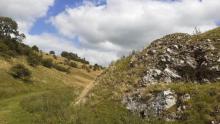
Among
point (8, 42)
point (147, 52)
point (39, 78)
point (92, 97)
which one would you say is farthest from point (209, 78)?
point (8, 42)

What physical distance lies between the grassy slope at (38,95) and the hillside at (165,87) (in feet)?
10.6

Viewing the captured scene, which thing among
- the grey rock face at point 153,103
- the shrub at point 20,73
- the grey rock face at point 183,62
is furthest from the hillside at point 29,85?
the grey rock face at point 183,62

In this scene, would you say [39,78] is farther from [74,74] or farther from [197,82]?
[197,82]

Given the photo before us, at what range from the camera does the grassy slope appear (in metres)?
29.9

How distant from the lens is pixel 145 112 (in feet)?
77.6

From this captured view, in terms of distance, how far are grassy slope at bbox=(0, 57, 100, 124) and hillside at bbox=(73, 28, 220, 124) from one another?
10.6 ft

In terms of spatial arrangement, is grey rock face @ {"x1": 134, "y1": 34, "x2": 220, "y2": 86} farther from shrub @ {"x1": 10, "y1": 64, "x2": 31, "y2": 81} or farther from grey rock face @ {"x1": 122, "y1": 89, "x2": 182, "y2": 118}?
shrub @ {"x1": 10, "y1": 64, "x2": 31, "y2": 81}

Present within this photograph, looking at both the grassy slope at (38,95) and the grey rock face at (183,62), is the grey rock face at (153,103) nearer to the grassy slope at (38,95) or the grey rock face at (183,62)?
the grey rock face at (183,62)

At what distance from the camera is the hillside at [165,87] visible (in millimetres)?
21659

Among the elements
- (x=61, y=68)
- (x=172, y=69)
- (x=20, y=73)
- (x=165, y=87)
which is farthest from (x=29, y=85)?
(x=165, y=87)

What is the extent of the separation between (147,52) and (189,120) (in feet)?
35.1

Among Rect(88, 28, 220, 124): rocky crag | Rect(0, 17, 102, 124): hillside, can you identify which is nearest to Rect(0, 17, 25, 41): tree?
Rect(0, 17, 102, 124): hillside

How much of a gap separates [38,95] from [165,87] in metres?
28.0

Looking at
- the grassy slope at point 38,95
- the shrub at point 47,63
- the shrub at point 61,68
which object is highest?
the shrub at point 47,63
